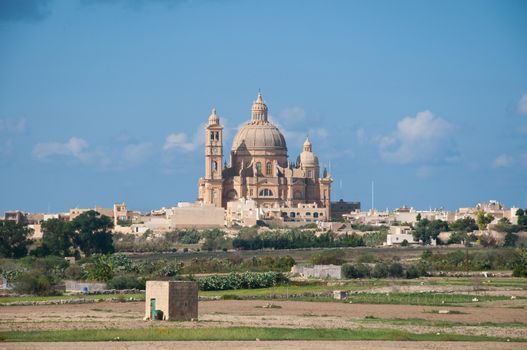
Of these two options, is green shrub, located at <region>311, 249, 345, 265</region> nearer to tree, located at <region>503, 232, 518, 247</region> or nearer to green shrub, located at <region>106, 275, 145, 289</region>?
green shrub, located at <region>106, 275, 145, 289</region>

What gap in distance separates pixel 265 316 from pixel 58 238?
55.2m

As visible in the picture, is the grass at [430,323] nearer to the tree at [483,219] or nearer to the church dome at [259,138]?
the tree at [483,219]

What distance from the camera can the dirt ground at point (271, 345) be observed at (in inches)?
1491

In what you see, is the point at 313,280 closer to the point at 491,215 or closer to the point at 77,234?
the point at 77,234

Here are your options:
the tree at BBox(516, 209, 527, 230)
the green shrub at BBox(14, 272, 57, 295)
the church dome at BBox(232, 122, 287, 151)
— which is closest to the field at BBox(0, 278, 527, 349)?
the green shrub at BBox(14, 272, 57, 295)

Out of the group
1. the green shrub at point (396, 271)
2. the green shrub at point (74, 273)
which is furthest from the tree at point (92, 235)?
the green shrub at point (396, 271)

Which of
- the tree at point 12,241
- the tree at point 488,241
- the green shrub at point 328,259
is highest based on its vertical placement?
the tree at point 488,241

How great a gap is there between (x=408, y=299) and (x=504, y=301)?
3.34 meters

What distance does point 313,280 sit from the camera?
69.7 metres

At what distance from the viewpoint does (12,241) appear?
325ft

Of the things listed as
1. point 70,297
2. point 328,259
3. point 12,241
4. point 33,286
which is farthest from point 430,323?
point 12,241

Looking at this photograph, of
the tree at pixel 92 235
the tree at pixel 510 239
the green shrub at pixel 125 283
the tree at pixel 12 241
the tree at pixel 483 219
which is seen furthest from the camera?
the tree at pixel 483 219

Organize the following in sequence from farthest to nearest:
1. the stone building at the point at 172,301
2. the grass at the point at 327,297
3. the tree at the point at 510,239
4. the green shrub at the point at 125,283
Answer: the tree at the point at 510,239
the green shrub at the point at 125,283
the grass at the point at 327,297
the stone building at the point at 172,301

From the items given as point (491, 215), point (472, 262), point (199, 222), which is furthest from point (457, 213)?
point (472, 262)
